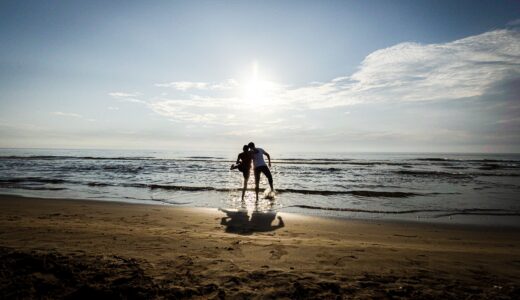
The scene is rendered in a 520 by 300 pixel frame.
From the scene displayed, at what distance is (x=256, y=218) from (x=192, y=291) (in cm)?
495

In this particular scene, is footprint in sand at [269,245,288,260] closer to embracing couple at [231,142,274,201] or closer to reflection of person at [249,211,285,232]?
reflection of person at [249,211,285,232]

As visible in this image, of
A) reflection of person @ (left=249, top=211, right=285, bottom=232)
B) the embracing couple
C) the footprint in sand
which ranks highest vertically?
the embracing couple

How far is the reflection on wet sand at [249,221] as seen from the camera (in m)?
6.43

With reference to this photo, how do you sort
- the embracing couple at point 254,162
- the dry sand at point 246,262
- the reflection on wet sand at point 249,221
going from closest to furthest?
the dry sand at point 246,262 → the reflection on wet sand at point 249,221 → the embracing couple at point 254,162

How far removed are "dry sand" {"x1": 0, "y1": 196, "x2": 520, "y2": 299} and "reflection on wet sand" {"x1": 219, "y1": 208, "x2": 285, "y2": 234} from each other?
70 mm

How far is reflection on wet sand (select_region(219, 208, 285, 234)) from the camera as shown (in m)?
6.43

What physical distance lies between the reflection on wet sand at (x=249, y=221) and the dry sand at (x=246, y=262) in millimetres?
70

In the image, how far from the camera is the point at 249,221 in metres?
7.47

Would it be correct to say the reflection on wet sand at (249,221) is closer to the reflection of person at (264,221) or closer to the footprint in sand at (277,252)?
the reflection of person at (264,221)

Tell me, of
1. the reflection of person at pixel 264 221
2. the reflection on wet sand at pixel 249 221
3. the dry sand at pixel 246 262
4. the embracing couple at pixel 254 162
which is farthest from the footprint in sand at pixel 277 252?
the embracing couple at pixel 254 162

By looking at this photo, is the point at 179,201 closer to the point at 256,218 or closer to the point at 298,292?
the point at 256,218

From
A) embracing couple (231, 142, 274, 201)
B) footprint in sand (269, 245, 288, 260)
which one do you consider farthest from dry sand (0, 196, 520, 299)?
embracing couple (231, 142, 274, 201)

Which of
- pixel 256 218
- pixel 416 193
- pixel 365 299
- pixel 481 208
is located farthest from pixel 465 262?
pixel 416 193

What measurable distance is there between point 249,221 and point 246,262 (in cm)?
355
